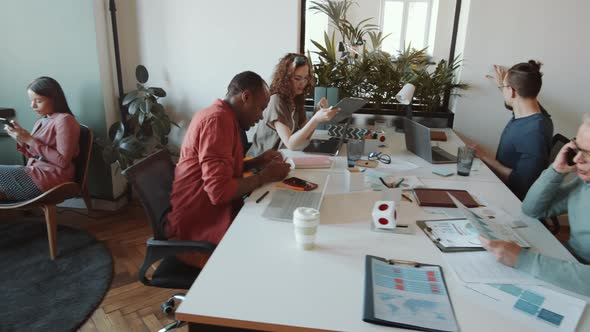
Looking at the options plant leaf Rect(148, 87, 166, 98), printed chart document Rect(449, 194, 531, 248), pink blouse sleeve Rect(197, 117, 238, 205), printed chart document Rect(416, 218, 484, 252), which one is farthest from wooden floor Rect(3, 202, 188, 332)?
printed chart document Rect(449, 194, 531, 248)

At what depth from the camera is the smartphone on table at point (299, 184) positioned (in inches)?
70.3

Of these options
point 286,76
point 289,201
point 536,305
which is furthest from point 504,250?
point 286,76

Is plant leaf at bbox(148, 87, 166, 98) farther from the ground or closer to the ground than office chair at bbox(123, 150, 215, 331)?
farther from the ground

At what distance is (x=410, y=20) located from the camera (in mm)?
6562

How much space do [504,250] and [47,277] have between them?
8.18 ft

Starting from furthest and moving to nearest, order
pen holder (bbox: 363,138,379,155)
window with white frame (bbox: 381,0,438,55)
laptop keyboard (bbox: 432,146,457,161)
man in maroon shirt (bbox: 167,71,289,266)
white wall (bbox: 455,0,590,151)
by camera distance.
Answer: window with white frame (bbox: 381,0,438,55) → white wall (bbox: 455,0,590,151) → pen holder (bbox: 363,138,379,155) → laptop keyboard (bbox: 432,146,457,161) → man in maroon shirt (bbox: 167,71,289,266)

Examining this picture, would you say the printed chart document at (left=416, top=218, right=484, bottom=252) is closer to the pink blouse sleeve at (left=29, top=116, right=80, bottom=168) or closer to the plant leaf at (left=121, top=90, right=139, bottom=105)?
the pink blouse sleeve at (left=29, top=116, right=80, bottom=168)

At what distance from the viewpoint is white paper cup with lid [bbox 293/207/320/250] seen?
1227mm

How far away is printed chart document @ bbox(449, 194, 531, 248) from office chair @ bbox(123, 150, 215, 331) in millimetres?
889

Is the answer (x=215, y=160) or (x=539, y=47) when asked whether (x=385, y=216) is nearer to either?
(x=215, y=160)

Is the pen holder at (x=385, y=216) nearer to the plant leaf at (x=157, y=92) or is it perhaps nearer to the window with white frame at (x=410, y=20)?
the plant leaf at (x=157, y=92)

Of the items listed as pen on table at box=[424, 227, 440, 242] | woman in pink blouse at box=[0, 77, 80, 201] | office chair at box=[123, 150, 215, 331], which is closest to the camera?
pen on table at box=[424, 227, 440, 242]

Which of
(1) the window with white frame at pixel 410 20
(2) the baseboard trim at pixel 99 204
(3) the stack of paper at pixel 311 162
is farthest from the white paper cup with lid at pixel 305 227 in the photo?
(1) the window with white frame at pixel 410 20

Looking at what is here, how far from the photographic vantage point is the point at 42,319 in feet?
6.73
